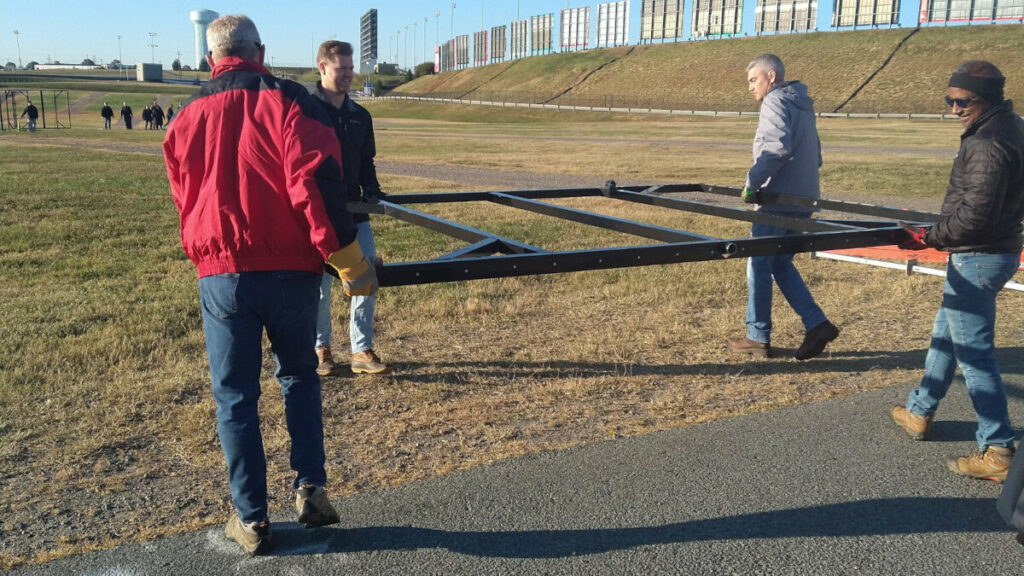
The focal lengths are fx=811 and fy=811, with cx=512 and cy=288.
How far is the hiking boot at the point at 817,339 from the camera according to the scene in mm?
5352

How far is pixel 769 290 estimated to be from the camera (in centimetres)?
560

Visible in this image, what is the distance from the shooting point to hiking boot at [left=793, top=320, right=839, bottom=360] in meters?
5.35

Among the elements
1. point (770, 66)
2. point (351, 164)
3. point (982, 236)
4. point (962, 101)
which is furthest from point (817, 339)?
point (351, 164)

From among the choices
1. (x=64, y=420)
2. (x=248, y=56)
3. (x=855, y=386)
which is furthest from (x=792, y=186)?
(x=64, y=420)

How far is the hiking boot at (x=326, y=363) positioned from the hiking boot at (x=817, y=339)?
121 inches

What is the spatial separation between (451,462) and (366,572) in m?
0.99

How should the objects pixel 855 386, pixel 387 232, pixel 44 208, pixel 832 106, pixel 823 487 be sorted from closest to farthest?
pixel 823 487 → pixel 855 386 → pixel 387 232 → pixel 44 208 → pixel 832 106

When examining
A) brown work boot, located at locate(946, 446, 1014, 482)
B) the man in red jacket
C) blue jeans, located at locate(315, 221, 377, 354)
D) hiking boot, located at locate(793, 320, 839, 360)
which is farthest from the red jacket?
hiking boot, located at locate(793, 320, 839, 360)

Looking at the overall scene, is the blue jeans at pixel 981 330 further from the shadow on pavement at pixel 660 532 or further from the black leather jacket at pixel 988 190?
the shadow on pavement at pixel 660 532

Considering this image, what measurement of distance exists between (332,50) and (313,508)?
2.77m

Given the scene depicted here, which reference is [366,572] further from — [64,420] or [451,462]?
[64,420]

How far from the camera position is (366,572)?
9.32ft

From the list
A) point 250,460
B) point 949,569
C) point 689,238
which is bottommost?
point 949,569

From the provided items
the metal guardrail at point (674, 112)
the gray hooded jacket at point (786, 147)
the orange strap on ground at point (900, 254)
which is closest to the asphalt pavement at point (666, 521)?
the gray hooded jacket at point (786, 147)
